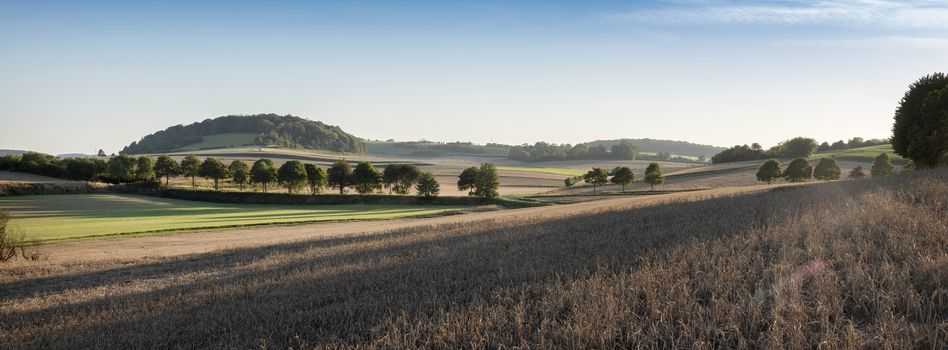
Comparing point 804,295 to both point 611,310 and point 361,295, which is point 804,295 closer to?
point 611,310

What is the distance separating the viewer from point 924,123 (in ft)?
129

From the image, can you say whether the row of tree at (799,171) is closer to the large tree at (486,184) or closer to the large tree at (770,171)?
the large tree at (770,171)

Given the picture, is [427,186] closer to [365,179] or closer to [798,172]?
[365,179]

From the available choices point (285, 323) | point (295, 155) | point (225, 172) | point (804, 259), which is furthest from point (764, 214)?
point (295, 155)

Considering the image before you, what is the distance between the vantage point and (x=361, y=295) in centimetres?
722

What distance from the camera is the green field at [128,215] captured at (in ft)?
131

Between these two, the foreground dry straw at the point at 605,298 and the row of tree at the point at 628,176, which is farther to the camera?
the row of tree at the point at 628,176

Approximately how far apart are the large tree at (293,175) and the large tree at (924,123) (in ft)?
268

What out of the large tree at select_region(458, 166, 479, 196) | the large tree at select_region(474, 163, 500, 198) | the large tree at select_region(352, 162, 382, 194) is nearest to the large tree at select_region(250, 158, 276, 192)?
the large tree at select_region(352, 162, 382, 194)

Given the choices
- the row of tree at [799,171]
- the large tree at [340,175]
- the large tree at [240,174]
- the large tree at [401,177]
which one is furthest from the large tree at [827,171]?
the large tree at [240,174]

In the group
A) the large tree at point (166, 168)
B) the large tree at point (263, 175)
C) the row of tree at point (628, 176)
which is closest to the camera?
the row of tree at point (628, 176)

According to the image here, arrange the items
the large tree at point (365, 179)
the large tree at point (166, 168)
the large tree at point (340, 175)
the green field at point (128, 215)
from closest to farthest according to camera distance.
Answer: the green field at point (128, 215) < the large tree at point (365, 179) < the large tree at point (340, 175) < the large tree at point (166, 168)

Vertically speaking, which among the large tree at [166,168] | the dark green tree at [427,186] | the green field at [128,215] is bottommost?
the green field at [128,215]

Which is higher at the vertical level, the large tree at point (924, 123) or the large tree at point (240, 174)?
the large tree at point (924, 123)
